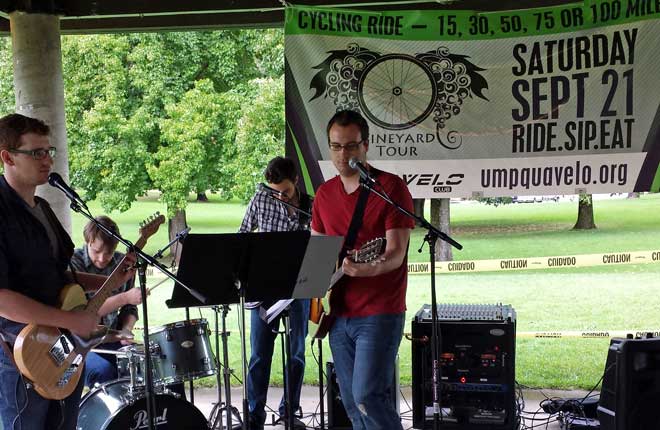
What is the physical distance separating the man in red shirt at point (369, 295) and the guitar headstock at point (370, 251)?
38mm

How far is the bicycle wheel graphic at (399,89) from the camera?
217 inches

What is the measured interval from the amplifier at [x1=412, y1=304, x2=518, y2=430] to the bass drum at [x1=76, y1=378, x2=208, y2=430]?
1517mm

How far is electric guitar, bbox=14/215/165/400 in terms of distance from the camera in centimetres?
300

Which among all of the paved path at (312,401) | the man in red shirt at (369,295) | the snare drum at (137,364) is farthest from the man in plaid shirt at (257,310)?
the man in red shirt at (369,295)

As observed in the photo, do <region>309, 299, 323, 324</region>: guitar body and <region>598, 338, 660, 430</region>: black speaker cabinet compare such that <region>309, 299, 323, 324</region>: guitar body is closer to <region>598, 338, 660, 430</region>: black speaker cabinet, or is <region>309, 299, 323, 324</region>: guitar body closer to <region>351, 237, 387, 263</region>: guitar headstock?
<region>351, 237, 387, 263</region>: guitar headstock

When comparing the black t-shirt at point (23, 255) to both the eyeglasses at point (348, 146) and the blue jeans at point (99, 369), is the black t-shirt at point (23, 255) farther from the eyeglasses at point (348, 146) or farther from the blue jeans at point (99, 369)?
the blue jeans at point (99, 369)

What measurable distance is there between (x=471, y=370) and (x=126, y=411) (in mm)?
2240

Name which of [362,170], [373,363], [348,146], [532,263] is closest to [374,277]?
[373,363]

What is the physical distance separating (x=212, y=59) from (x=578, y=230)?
19.8ft

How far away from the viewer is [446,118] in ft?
18.0

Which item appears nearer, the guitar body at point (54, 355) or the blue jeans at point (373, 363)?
the guitar body at point (54, 355)

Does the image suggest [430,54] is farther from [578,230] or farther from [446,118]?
[578,230]

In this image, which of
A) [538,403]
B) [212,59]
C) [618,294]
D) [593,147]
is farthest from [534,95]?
[212,59]

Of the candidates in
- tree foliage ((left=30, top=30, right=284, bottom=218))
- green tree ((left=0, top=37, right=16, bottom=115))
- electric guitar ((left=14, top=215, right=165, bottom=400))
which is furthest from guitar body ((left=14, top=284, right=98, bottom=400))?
green tree ((left=0, top=37, right=16, bottom=115))
